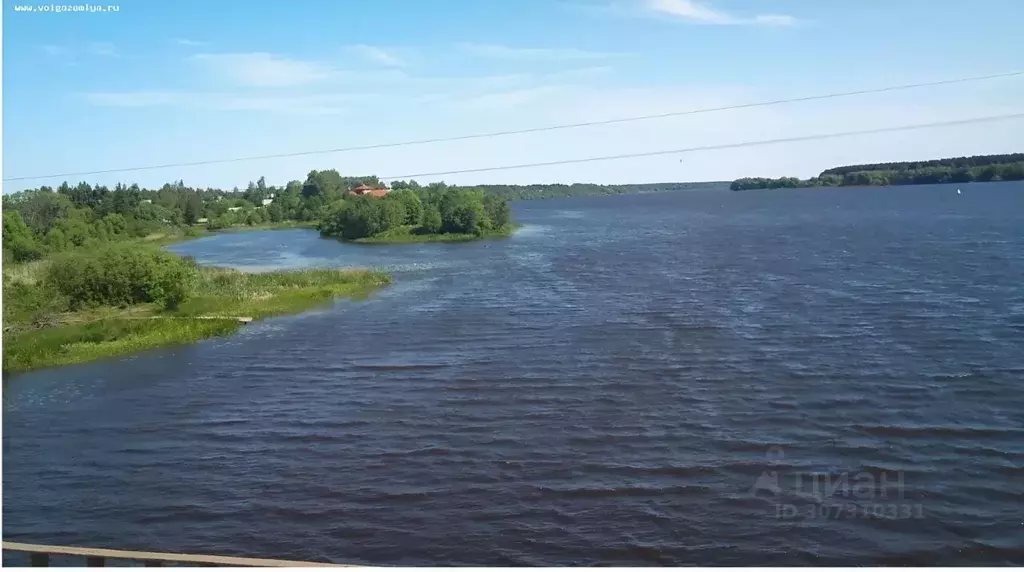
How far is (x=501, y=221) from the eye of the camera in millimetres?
95875

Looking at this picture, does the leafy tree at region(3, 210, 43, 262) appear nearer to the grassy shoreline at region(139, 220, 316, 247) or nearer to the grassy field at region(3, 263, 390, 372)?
the grassy field at region(3, 263, 390, 372)

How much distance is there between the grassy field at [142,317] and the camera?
3039cm

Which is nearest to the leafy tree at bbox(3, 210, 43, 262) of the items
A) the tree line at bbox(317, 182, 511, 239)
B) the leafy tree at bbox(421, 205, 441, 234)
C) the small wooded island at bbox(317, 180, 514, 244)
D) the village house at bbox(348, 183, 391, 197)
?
the small wooded island at bbox(317, 180, 514, 244)

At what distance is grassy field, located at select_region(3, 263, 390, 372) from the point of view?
99.7 feet

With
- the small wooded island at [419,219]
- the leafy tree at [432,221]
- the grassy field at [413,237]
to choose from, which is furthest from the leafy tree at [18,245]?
the leafy tree at [432,221]

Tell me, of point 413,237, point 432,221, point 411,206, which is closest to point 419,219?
point 411,206

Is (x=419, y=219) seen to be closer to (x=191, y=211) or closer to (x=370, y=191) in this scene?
(x=370, y=191)

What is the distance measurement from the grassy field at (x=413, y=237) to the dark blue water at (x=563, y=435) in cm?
4772

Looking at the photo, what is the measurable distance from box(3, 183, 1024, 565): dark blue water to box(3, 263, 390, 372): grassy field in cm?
149

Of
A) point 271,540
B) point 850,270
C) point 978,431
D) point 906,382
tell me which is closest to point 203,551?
point 271,540

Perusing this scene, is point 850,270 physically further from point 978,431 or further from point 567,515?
point 567,515

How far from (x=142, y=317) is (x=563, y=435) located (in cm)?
2445

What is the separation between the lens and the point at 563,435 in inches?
774

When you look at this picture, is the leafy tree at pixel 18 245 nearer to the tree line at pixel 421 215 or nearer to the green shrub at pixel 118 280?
the green shrub at pixel 118 280
